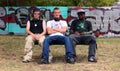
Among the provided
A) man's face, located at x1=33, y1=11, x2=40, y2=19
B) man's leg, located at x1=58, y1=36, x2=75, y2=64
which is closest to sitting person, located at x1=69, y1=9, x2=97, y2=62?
man's leg, located at x1=58, y1=36, x2=75, y2=64

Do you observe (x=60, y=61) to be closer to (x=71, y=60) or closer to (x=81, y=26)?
(x=71, y=60)

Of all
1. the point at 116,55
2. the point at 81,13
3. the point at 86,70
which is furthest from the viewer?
the point at 116,55

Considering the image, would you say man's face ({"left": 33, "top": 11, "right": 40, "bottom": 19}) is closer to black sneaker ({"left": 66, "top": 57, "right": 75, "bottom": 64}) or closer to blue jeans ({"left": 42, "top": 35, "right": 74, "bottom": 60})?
blue jeans ({"left": 42, "top": 35, "right": 74, "bottom": 60})

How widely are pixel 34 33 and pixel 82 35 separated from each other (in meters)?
1.32

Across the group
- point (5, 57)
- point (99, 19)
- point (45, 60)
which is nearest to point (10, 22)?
point (99, 19)

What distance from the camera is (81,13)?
389 inches

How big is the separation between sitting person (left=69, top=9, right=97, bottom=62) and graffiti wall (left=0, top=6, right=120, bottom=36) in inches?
272

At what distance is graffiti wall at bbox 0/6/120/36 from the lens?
1719 centimetres

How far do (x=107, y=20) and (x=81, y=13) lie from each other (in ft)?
24.9

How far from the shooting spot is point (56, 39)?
368 inches

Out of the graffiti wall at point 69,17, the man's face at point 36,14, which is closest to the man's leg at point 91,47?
the man's face at point 36,14

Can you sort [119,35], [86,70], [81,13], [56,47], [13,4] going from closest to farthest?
[86,70], [81,13], [56,47], [119,35], [13,4]

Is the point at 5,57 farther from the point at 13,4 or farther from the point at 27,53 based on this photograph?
the point at 13,4

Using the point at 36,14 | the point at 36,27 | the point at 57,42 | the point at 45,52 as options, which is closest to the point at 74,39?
the point at 57,42
